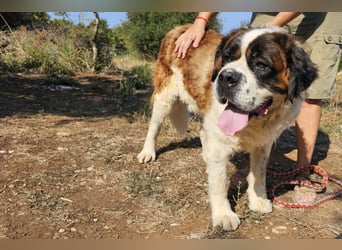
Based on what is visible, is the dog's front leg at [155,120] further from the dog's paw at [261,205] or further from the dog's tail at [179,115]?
the dog's paw at [261,205]

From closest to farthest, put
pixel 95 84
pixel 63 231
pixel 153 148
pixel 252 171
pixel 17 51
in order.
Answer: pixel 63 231 < pixel 252 171 < pixel 153 148 < pixel 95 84 < pixel 17 51

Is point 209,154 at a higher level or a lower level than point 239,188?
higher

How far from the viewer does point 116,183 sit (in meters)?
2.99

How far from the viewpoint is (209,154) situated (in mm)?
Result: 2609

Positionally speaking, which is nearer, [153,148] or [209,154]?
[209,154]

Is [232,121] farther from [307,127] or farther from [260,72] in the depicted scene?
[307,127]

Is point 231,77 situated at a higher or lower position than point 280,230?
higher

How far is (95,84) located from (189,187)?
455 centimetres

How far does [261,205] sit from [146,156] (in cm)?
114

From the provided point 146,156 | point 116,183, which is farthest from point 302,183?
point 116,183

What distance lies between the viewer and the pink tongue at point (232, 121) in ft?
7.42
